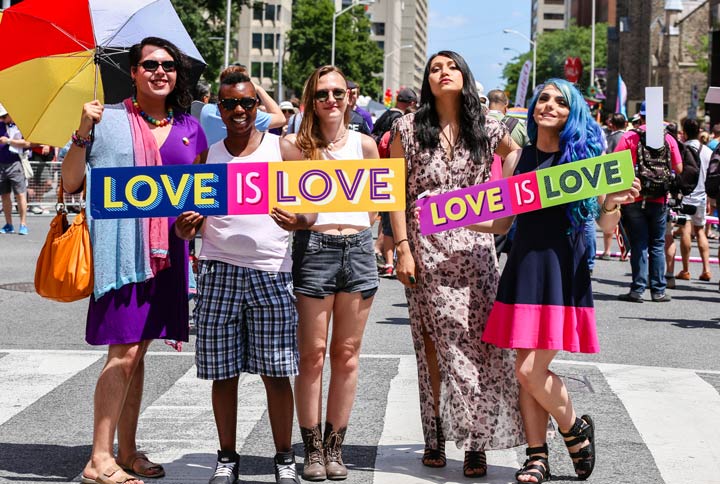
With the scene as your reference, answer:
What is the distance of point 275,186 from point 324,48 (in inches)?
3877

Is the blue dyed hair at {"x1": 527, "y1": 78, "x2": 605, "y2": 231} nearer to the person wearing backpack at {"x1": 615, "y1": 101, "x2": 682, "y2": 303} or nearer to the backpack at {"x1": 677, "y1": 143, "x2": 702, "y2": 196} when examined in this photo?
the person wearing backpack at {"x1": 615, "y1": 101, "x2": 682, "y2": 303}

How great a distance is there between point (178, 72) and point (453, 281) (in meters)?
1.61

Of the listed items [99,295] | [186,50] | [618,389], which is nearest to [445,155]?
[186,50]

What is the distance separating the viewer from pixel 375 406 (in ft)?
24.6

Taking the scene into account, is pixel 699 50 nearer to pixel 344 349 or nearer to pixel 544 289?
pixel 544 289

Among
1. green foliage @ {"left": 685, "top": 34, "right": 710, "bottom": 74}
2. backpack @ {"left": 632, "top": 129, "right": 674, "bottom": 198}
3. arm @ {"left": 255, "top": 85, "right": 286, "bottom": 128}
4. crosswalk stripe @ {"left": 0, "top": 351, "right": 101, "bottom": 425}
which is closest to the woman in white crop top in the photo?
crosswalk stripe @ {"left": 0, "top": 351, "right": 101, "bottom": 425}

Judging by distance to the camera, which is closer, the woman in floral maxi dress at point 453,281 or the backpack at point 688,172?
the woman in floral maxi dress at point 453,281

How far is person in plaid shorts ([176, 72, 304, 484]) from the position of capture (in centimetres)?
554

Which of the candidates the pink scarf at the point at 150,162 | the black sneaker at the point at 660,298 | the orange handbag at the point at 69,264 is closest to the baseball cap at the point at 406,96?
the black sneaker at the point at 660,298

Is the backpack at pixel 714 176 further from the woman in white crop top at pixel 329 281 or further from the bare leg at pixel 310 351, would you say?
the bare leg at pixel 310 351

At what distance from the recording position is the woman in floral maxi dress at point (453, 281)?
579 centimetres

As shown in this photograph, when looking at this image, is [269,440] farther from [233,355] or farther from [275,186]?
[275,186]

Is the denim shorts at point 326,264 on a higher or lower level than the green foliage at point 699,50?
lower

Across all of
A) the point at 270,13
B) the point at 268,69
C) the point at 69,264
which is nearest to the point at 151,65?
the point at 69,264
